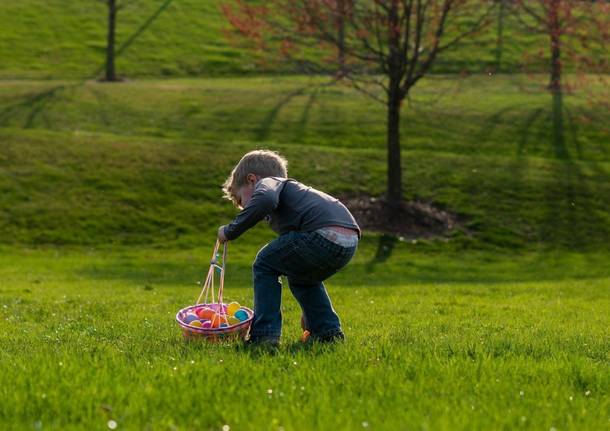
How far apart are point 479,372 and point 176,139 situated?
26.0m

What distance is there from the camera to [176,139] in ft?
100

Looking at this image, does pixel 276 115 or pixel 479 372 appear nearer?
pixel 479 372

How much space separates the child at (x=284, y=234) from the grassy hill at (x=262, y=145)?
15.4m

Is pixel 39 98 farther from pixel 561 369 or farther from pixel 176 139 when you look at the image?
pixel 561 369

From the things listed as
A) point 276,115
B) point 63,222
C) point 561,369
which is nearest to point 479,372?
point 561,369

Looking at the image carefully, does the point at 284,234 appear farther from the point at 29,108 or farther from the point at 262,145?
the point at 29,108

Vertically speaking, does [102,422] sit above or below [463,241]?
above

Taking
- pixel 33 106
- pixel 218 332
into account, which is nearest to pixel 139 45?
pixel 33 106

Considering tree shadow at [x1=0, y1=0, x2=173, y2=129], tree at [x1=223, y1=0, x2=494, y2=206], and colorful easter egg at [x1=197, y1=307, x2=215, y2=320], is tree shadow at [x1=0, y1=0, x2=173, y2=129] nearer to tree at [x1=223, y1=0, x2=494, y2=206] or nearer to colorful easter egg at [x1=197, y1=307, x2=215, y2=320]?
tree at [x1=223, y1=0, x2=494, y2=206]

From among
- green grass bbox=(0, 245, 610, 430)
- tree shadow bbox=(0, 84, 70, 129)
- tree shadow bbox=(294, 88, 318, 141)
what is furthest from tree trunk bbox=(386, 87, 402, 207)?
tree shadow bbox=(0, 84, 70, 129)

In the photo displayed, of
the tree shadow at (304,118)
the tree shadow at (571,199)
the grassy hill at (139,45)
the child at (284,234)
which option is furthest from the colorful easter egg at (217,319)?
the grassy hill at (139,45)

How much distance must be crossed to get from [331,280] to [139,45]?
41397 mm

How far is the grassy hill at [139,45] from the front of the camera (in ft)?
162

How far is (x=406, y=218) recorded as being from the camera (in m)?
23.9
